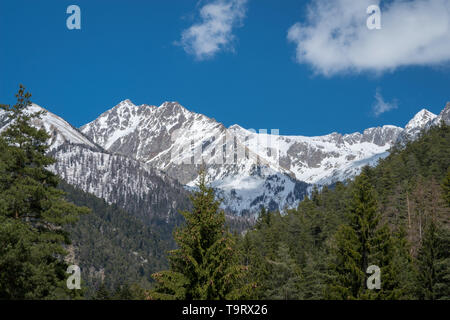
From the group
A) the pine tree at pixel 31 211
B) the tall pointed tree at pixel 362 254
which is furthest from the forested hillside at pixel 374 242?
the pine tree at pixel 31 211

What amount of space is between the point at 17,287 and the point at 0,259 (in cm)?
244

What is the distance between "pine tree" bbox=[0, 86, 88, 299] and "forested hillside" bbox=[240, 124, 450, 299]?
11.1 meters

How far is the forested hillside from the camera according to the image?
29.9 metres

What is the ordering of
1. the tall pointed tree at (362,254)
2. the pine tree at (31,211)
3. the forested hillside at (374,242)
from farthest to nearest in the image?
the forested hillside at (374,242), the tall pointed tree at (362,254), the pine tree at (31,211)

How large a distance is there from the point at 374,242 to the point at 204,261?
15486mm

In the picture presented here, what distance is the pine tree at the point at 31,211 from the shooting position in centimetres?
1958

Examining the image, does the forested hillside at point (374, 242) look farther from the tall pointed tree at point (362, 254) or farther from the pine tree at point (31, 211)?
the pine tree at point (31, 211)

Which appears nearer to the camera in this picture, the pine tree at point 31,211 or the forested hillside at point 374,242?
the pine tree at point 31,211

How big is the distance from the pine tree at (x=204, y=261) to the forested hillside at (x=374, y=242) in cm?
165

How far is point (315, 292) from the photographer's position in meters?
49.4

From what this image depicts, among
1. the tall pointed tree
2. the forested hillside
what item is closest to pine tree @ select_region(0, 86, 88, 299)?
the forested hillside

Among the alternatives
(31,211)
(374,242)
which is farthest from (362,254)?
(31,211)
